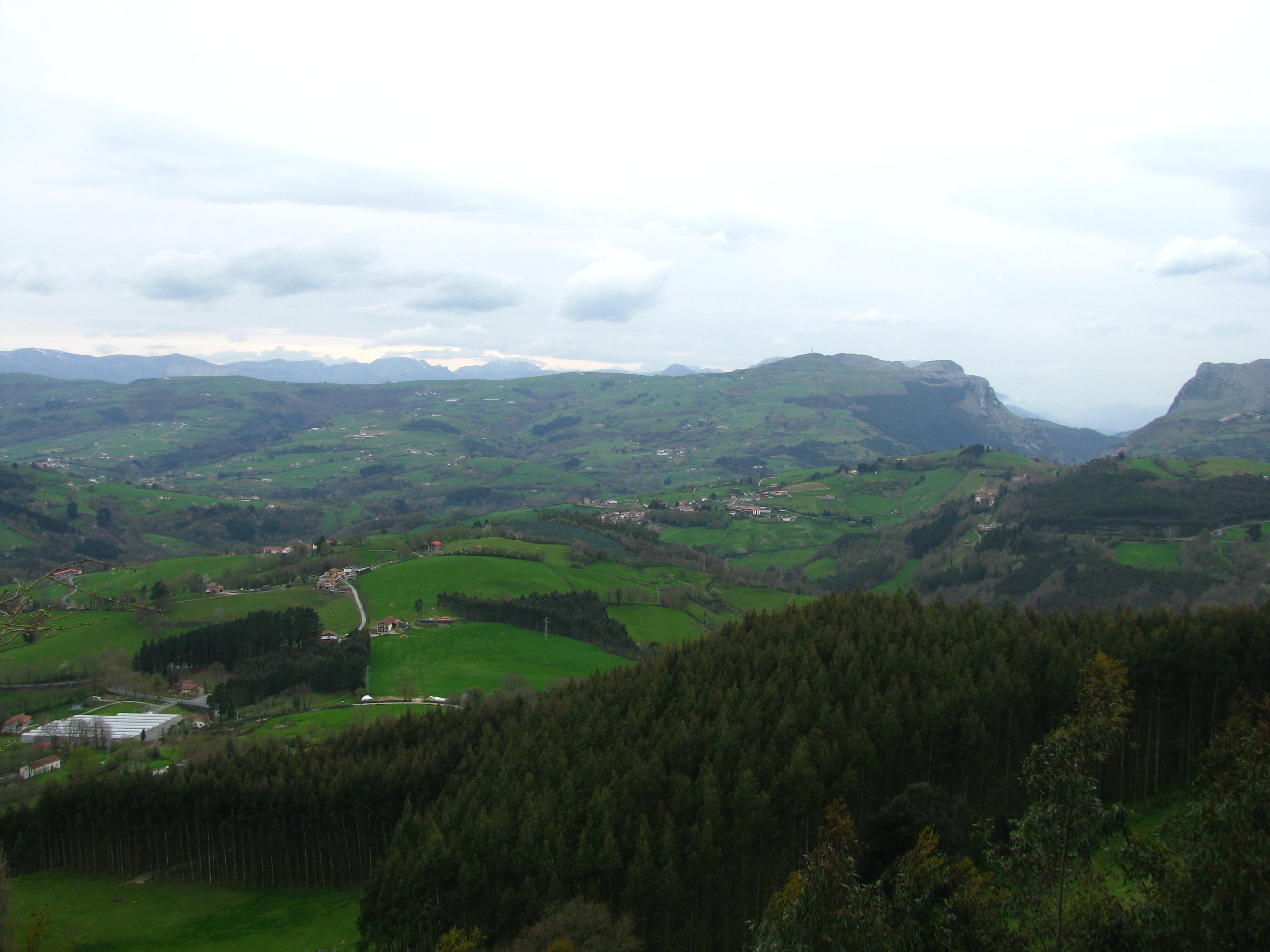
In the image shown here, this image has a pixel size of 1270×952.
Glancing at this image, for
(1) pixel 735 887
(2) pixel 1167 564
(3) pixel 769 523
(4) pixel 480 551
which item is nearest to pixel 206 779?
(1) pixel 735 887

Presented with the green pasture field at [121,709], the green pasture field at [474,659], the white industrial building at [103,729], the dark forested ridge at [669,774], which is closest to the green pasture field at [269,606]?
the green pasture field at [474,659]

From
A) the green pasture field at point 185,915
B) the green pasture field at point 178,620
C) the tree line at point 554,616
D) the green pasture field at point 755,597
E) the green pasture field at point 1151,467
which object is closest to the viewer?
the green pasture field at point 185,915

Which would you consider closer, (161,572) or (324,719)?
(324,719)

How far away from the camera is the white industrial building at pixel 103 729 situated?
6781 cm

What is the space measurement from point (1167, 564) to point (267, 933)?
5737 inches

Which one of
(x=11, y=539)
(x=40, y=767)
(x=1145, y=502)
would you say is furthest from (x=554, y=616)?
(x=11, y=539)

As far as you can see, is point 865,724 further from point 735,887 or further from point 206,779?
point 206,779

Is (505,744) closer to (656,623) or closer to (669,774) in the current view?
(669,774)

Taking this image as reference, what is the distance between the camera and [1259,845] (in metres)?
12.3

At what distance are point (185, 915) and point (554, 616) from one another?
66.2 m

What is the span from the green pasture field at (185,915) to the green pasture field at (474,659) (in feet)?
103

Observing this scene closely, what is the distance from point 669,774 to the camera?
40.4 m

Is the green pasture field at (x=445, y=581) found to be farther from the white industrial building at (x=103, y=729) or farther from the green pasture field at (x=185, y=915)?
the green pasture field at (x=185, y=915)

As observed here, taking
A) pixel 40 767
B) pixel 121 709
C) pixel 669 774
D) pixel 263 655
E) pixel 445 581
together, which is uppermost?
pixel 669 774
